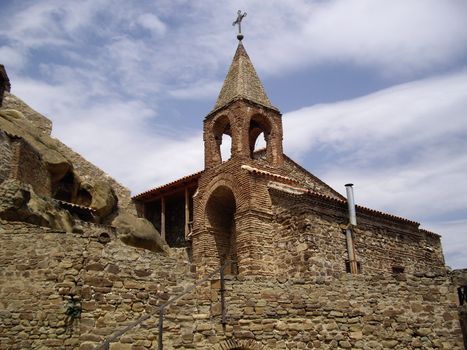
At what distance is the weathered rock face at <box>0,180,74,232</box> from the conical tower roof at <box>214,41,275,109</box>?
8295 mm

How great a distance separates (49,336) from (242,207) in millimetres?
9268

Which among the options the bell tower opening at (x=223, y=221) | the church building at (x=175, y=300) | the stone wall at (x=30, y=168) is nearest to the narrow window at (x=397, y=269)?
the church building at (x=175, y=300)

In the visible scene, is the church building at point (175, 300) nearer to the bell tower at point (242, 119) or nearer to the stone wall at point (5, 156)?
the stone wall at point (5, 156)

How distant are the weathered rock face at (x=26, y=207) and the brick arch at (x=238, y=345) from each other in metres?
6.98

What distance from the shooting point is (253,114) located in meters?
20.6

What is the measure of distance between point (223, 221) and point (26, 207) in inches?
333

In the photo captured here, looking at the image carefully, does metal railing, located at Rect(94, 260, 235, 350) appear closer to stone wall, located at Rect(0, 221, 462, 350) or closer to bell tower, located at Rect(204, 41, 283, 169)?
stone wall, located at Rect(0, 221, 462, 350)

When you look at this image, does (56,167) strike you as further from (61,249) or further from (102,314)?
(102,314)

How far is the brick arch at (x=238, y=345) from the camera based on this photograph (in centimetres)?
991

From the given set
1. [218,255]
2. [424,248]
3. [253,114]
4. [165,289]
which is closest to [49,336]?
[165,289]

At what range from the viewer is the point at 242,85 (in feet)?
69.7

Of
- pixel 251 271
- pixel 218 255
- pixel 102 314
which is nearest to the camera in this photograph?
pixel 102 314

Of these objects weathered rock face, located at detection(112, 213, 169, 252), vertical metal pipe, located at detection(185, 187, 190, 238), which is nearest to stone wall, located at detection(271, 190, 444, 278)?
weathered rock face, located at detection(112, 213, 169, 252)

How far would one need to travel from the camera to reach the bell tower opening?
19.9 m
